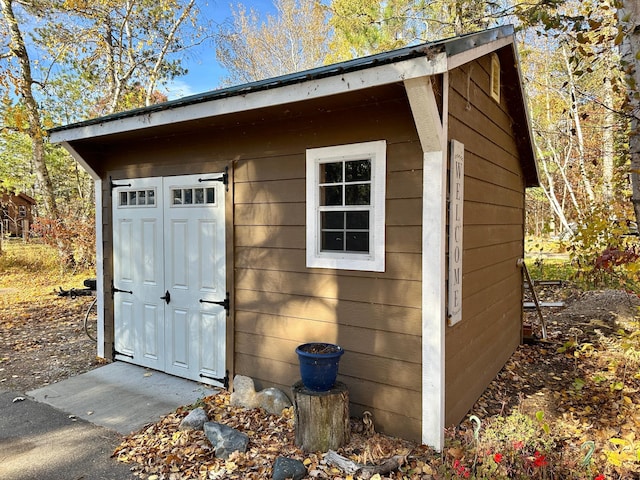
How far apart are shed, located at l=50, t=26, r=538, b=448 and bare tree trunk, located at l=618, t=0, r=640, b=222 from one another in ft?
3.18

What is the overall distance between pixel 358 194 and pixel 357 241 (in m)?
0.39

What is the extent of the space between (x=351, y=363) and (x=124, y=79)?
12.9 m

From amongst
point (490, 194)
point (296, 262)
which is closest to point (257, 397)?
point (296, 262)

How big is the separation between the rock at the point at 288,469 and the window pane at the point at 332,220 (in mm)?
1801

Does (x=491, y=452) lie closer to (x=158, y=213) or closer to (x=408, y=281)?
(x=408, y=281)

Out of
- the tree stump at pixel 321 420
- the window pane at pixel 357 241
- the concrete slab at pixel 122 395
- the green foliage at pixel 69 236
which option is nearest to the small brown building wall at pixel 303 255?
the window pane at pixel 357 241

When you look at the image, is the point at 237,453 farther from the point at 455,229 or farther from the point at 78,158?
the point at 78,158

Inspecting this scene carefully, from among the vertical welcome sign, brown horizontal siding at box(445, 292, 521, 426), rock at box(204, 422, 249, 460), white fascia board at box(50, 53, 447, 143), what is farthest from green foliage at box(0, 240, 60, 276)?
the vertical welcome sign

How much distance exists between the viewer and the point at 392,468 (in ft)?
9.33

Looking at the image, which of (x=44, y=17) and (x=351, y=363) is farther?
(x=44, y=17)

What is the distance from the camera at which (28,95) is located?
1186 centimetres

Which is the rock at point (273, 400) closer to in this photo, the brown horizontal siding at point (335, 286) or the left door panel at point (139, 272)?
the brown horizontal siding at point (335, 286)

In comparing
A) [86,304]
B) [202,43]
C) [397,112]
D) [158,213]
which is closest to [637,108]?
[397,112]

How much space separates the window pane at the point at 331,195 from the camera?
359cm
